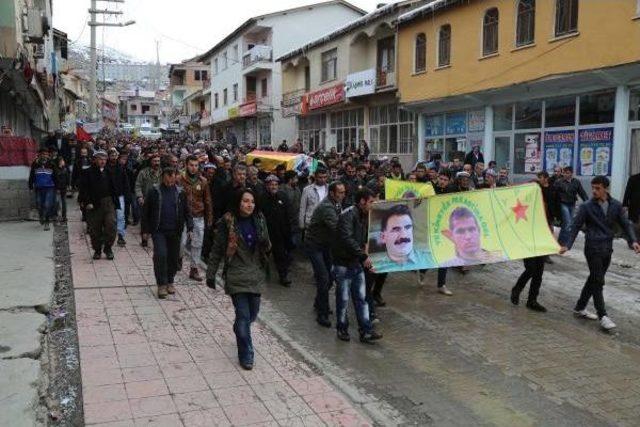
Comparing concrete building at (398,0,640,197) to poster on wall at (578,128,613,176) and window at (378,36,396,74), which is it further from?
window at (378,36,396,74)

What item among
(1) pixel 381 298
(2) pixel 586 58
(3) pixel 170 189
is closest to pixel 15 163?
(3) pixel 170 189

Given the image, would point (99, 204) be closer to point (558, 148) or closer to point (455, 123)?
point (558, 148)

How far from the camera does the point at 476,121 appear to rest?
20016 mm

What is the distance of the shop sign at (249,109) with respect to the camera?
1626 inches

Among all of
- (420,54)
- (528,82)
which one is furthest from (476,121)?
(420,54)

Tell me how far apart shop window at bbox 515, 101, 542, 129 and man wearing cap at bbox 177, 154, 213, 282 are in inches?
451

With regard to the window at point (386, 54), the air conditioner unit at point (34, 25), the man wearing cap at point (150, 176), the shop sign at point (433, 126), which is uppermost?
the window at point (386, 54)

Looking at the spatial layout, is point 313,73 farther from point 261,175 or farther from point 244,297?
point 244,297

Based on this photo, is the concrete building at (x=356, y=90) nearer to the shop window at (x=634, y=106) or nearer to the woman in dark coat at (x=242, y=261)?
the shop window at (x=634, y=106)

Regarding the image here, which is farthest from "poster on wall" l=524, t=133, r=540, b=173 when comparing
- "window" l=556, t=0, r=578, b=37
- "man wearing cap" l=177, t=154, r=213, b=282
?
"man wearing cap" l=177, t=154, r=213, b=282

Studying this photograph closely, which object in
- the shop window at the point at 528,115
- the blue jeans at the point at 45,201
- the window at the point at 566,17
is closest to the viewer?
the blue jeans at the point at 45,201

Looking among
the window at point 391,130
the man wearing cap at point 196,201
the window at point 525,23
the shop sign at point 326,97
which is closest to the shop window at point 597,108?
the window at point 525,23

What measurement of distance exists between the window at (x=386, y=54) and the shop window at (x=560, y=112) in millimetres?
9680

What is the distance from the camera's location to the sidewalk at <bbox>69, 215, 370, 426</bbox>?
15.1 feet
